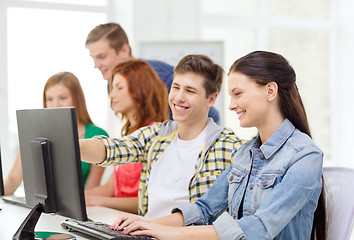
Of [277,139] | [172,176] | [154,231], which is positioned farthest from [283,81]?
[172,176]

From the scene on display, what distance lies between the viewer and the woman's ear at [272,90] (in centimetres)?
137

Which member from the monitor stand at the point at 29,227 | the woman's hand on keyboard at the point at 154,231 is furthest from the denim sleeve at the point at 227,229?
the monitor stand at the point at 29,227

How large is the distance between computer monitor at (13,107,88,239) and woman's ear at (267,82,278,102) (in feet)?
1.85

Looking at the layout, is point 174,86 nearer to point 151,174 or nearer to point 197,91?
point 197,91

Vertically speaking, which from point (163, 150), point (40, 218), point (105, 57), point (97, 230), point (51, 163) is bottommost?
point (40, 218)

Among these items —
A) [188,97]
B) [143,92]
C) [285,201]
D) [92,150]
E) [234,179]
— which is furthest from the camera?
[143,92]

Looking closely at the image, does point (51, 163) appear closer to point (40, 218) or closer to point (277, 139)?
point (40, 218)

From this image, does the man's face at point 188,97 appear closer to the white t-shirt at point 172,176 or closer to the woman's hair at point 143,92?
the white t-shirt at point 172,176

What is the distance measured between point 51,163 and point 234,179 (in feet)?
1.85

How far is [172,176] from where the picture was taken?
1879 millimetres

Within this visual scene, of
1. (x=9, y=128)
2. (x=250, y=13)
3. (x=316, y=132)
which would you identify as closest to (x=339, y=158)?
(x=316, y=132)

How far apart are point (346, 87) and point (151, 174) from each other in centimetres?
517

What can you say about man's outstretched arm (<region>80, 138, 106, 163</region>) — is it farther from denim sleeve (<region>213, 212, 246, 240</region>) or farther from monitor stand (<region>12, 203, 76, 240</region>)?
denim sleeve (<region>213, 212, 246, 240</region>)

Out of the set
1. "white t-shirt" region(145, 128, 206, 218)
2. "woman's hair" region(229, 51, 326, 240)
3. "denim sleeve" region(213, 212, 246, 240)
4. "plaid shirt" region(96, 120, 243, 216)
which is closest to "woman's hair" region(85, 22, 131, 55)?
"plaid shirt" region(96, 120, 243, 216)
